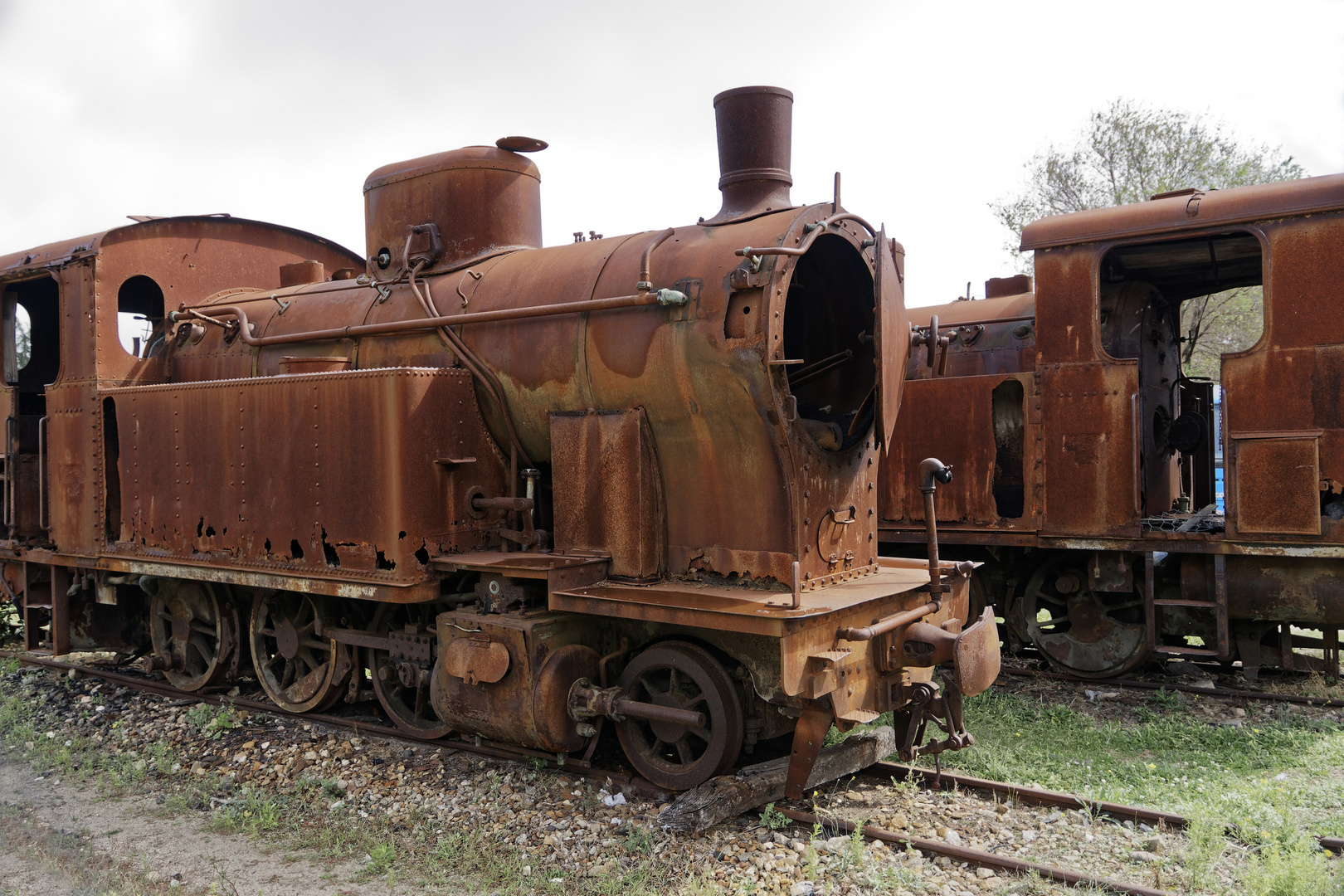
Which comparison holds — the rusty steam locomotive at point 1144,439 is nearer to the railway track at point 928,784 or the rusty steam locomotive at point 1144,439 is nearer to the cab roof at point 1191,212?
the cab roof at point 1191,212

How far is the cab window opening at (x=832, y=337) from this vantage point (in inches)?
212

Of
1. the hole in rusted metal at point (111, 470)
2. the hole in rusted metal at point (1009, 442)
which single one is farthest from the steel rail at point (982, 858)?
the hole in rusted metal at point (111, 470)

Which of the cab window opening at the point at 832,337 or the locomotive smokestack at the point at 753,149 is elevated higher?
the locomotive smokestack at the point at 753,149

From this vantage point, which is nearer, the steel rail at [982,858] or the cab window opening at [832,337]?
the steel rail at [982,858]

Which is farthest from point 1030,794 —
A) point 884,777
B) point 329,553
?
point 329,553

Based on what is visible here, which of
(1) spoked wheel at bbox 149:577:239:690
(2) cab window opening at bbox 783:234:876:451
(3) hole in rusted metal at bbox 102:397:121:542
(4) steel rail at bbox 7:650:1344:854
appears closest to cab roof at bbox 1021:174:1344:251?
(2) cab window opening at bbox 783:234:876:451

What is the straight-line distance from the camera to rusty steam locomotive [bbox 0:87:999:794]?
4.71 meters

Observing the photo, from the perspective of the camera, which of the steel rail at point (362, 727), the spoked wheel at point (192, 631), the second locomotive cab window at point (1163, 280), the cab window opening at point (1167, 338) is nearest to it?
the steel rail at point (362, 727)

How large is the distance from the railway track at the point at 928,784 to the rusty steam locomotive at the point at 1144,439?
2.75 ft

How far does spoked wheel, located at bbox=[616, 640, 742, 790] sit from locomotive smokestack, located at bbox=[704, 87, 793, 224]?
231 cm

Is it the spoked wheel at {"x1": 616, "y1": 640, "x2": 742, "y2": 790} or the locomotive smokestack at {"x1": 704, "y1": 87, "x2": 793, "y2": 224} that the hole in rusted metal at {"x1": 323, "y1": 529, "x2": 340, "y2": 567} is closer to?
the spoked wheel at {"x1": 616, "y1": 640, "x2": 742, "y2": 790}

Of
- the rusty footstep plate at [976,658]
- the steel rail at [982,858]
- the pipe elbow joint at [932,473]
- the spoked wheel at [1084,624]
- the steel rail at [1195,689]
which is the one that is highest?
the pipe elbow joint at [932,473]

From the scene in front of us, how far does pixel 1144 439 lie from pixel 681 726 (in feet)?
16.0

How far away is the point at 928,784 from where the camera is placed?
504 cm
